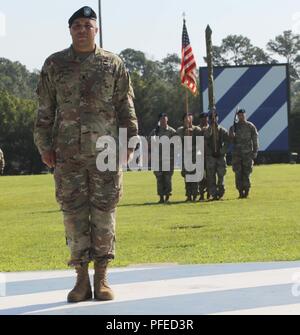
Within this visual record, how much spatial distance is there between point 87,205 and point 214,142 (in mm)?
12360

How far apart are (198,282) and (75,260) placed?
980 millimetres

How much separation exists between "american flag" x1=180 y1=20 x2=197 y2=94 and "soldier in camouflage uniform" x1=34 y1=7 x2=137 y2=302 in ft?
52.8

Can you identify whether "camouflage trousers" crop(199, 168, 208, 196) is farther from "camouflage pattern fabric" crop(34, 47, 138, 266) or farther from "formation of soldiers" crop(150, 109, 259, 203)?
"camouflage pattern fabric" crop(34, 47, 138, 266)

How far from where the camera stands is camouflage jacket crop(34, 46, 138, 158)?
5855 millimetres

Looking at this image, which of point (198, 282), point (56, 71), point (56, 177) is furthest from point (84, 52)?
point (198, 282)

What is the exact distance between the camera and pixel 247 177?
18625 mm

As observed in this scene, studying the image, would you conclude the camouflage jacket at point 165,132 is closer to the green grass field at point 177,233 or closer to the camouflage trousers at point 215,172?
the camouflage trousers at point 215,172

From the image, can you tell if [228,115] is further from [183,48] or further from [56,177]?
[56,177]

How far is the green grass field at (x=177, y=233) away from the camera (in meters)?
8.70

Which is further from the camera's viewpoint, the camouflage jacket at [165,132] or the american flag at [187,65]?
the american flag at [187,65]

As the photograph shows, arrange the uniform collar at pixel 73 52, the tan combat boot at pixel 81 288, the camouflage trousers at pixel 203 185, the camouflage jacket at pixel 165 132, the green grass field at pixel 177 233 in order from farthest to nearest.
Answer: the camouflage trousers at pixel 203 185, the camouflage jacket at pixel 165 132, the green grass field at pixel 177 233, the uniform collar at pixel 73 52, the tan combat boot at pixel 81 288

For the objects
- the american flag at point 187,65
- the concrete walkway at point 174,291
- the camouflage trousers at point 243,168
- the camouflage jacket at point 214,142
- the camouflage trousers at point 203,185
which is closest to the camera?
the concrete walkway at point 174,291

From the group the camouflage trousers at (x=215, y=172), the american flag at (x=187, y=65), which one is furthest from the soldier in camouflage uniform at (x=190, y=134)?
the american flag at (x=187, y=65)

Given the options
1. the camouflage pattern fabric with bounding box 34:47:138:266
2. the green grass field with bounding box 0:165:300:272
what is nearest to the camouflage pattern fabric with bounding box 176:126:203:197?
the green grass field with bounding box 0:165:300:272
